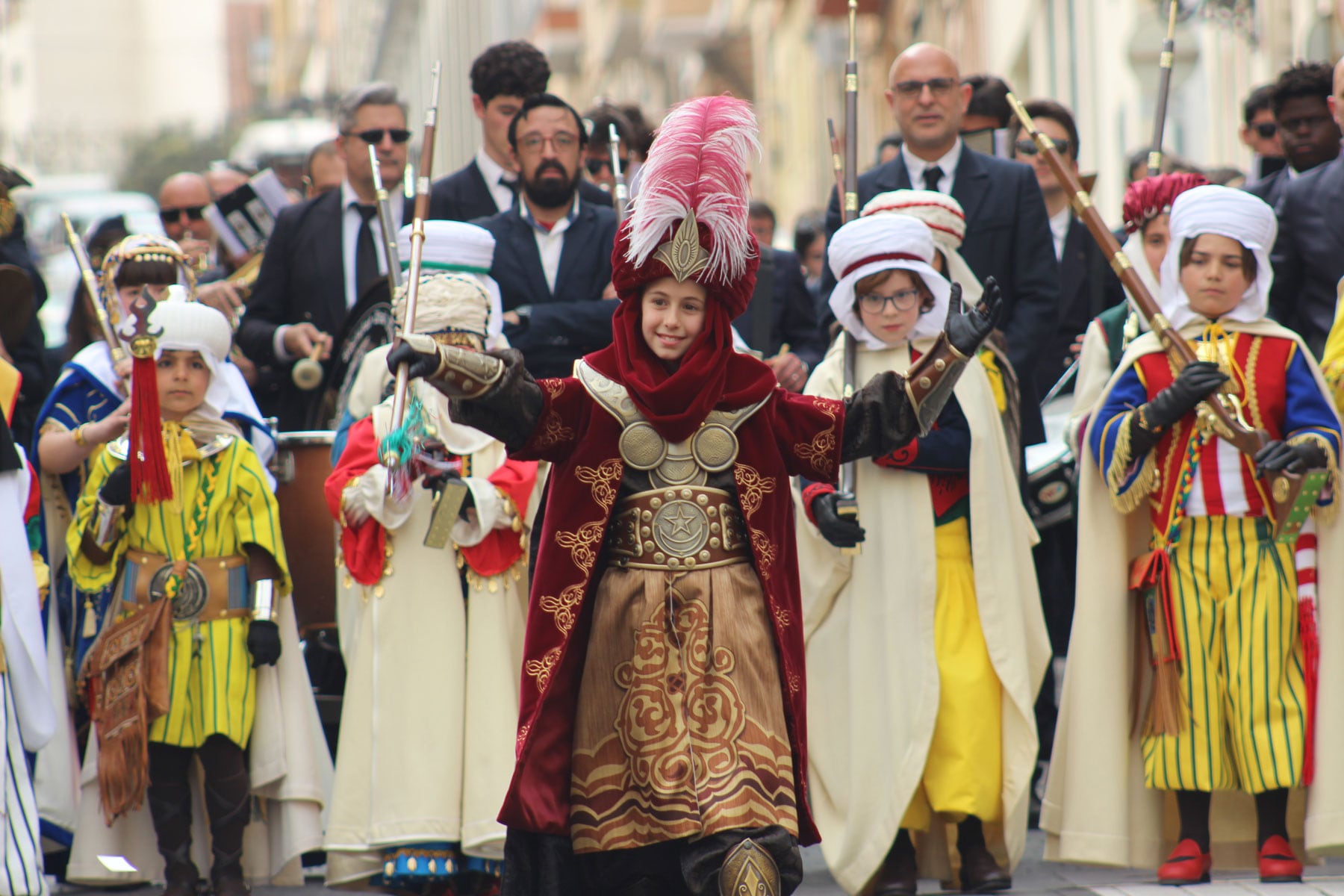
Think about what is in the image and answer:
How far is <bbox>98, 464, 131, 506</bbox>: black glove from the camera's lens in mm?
6496

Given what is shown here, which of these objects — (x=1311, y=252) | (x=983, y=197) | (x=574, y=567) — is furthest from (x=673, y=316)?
(x=1311, y=252)

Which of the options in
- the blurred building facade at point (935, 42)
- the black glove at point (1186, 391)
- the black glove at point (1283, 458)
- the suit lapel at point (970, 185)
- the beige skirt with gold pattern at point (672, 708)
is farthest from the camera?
the blurred building facade at point (935, 42)

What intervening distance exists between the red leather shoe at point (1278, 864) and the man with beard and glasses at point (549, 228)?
2.79 metres

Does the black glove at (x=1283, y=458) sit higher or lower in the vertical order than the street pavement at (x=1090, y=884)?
higher

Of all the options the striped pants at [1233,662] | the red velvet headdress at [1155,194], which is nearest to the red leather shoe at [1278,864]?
the striped pants at [1233,662]

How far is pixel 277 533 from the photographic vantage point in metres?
6.70

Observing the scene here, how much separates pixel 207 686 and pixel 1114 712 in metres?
2.70

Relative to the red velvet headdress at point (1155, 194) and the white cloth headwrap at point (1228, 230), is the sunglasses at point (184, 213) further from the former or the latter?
the white cloth headwrap at point (1228, 230)

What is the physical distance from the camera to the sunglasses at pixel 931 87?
25.3 feet

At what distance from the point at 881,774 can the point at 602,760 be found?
59.9 inches

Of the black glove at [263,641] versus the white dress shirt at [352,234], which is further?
the white dress shirt at [352,234]

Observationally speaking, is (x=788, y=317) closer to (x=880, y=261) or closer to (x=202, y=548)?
(x=880, y=261)

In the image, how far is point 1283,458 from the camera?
6.02m

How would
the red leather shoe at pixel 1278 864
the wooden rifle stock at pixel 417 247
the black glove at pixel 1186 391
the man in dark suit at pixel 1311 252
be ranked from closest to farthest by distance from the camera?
the wooden rifle stock at pixel 417 247 < the black glove at pixel 1186 391 < the red leather shoe at pixel 1278 864 < the man in dark suit at pixel 1311 252
